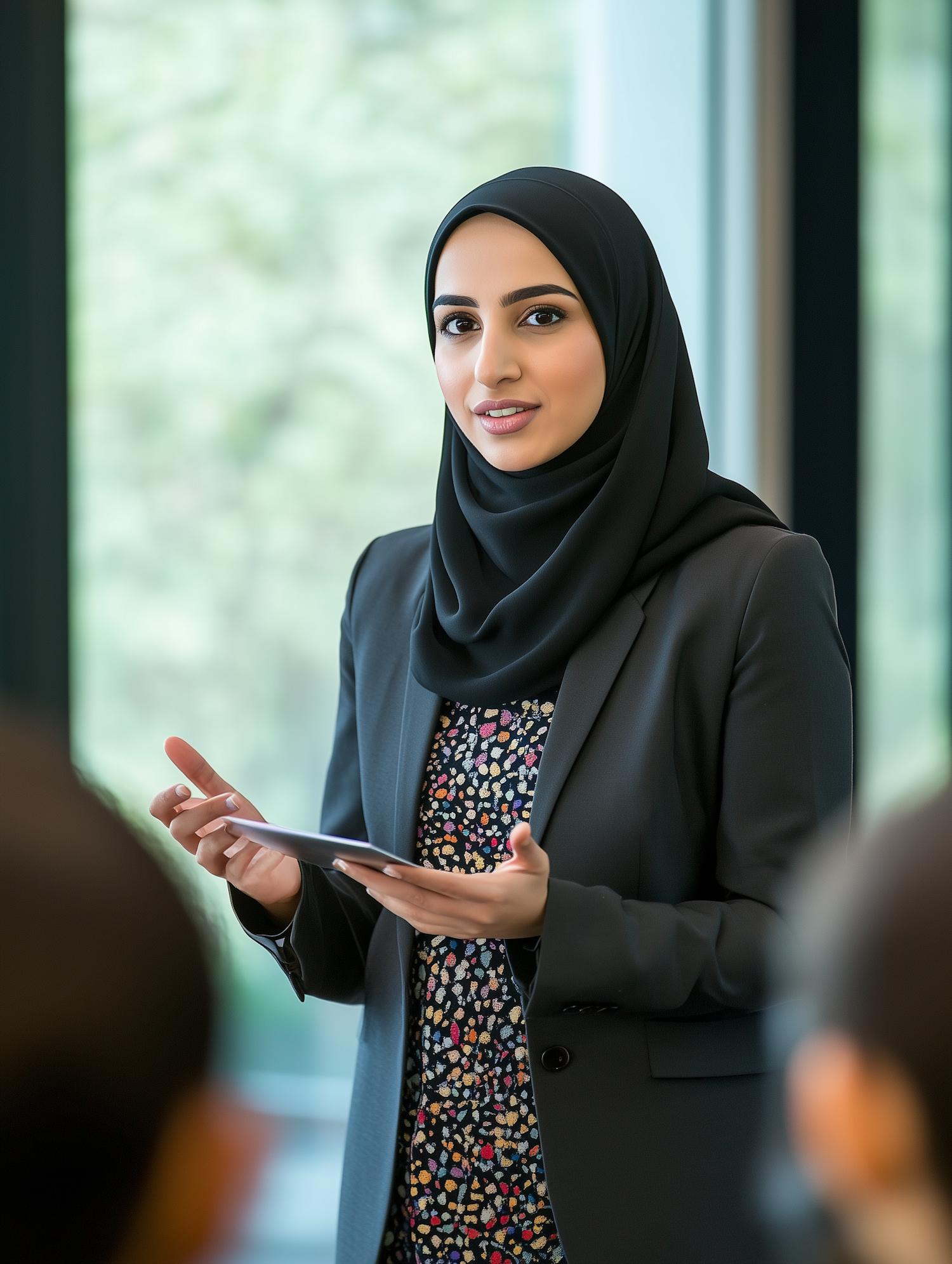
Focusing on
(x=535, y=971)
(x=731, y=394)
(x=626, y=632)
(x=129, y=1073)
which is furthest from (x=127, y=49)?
(x=129, y=1073)

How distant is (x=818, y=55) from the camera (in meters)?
2.80

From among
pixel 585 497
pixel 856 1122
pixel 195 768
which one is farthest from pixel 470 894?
pixel 856 1122

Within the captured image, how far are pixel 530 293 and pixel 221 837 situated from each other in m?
0.69

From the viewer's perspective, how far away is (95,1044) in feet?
1.65

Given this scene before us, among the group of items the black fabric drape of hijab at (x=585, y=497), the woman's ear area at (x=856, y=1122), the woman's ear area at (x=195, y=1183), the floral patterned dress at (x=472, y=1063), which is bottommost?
the floral patterned dress at (x=472, y=1063)

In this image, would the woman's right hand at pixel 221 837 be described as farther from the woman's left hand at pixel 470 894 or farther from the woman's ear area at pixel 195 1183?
the woman's ear area at pixel 195 1183

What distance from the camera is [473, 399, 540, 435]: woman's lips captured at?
141 cm

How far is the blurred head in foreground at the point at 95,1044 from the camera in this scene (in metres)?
0.50

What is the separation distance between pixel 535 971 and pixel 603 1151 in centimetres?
22

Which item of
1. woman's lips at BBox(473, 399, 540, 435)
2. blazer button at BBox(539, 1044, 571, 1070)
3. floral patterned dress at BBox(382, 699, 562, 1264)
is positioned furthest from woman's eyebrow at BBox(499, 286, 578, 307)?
blazer button at BBox(539, 1044, 571, 1070)

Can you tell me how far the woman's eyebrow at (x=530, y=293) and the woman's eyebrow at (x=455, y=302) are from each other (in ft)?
0.12

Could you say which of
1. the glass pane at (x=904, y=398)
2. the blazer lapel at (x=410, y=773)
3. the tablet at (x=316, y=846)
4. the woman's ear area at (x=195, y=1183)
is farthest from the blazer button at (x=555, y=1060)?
the glass pane at (x=904, y=398)

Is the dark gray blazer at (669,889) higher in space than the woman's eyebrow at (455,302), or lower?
lower

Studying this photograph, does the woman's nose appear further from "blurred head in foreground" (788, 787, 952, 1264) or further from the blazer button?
"blurred head in foreground" (788, 787, 952, 1264)
